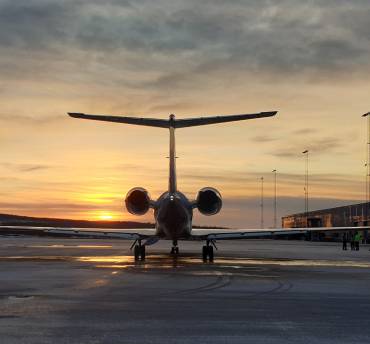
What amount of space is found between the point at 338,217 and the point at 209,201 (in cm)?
9382

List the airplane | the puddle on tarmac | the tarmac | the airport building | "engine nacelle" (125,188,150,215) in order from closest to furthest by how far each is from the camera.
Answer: the tarmac
the puddle on tarmac
the airplane
"engine nacelle" (125,188,150,215)
the airport building

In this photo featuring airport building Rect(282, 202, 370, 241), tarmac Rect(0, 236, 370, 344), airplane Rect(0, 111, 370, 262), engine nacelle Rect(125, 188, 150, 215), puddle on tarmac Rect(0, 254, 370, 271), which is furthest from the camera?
airport building Rect(282, 202, 370, 241)

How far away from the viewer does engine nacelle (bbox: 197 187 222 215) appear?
32.5 m

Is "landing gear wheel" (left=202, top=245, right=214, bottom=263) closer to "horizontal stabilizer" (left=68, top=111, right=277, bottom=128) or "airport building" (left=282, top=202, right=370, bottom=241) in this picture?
"horizontal stabilizer" (left=68, top=111, right=277, bottom=128)

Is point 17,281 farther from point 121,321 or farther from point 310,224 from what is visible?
point 310,224

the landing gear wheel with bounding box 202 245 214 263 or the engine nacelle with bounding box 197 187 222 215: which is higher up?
the engine nacelle with bounding box 197 187 222 215

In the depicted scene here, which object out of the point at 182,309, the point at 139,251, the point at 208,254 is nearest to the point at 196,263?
the point at 208,254

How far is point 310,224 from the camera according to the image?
454 ft

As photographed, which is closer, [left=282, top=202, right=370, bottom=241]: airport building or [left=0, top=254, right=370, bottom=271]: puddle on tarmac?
[left=0, top=254, right=370, bottom=271]: puddle on tarmac

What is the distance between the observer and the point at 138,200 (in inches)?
1267

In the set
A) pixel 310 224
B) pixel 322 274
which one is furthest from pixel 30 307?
pixel 310 224

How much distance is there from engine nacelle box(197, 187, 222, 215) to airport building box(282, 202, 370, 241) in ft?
223

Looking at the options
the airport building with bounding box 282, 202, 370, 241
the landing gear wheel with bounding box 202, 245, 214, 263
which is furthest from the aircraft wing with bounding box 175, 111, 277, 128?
the airport building with bounding box 282, 202, 370, 241

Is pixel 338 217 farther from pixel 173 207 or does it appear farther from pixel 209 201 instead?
pixel 173 207
